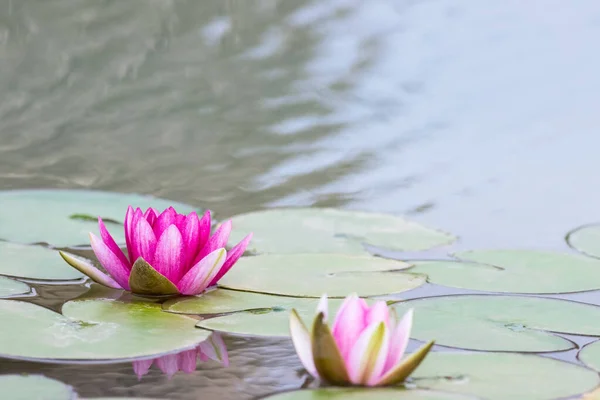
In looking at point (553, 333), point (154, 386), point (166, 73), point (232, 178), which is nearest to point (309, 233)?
point (232, 178)

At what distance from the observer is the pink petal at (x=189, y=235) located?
1347 millimetres

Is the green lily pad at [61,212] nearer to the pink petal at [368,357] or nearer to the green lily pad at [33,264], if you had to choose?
the green lily pad at [33,264]

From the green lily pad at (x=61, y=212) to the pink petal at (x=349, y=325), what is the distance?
2.53 ft

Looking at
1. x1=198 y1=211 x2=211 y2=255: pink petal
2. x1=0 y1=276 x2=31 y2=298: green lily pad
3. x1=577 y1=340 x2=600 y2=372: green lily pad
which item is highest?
x1=198 y1=211 x2=211 y2=255: pink petal

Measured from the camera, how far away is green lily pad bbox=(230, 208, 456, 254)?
1688 millimetres

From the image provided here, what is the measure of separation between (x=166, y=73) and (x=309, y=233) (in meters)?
1.43

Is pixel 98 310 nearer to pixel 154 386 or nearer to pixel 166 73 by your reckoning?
pixel 154 386

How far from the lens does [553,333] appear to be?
1.24 metres

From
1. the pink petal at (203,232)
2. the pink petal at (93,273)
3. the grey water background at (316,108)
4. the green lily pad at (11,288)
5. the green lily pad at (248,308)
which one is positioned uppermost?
the grey water background at (316,108)

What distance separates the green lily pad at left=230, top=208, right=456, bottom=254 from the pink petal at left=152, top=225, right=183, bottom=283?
32 centimetres

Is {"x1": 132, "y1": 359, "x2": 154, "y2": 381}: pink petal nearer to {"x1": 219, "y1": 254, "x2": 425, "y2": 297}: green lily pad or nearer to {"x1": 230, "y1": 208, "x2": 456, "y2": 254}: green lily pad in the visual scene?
{"x1": 219, "y1": 254, "x2": 425, "y2": 297}: green lily pad

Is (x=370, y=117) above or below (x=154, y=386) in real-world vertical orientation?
above

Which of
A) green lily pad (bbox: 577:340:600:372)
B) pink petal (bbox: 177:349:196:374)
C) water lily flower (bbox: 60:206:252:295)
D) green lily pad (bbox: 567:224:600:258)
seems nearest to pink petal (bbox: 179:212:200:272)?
water lily flower (bbox: 60:206:252:295)

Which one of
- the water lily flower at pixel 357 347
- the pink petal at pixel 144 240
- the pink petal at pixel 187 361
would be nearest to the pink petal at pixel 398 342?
the water lily flower at pixel 357 347
